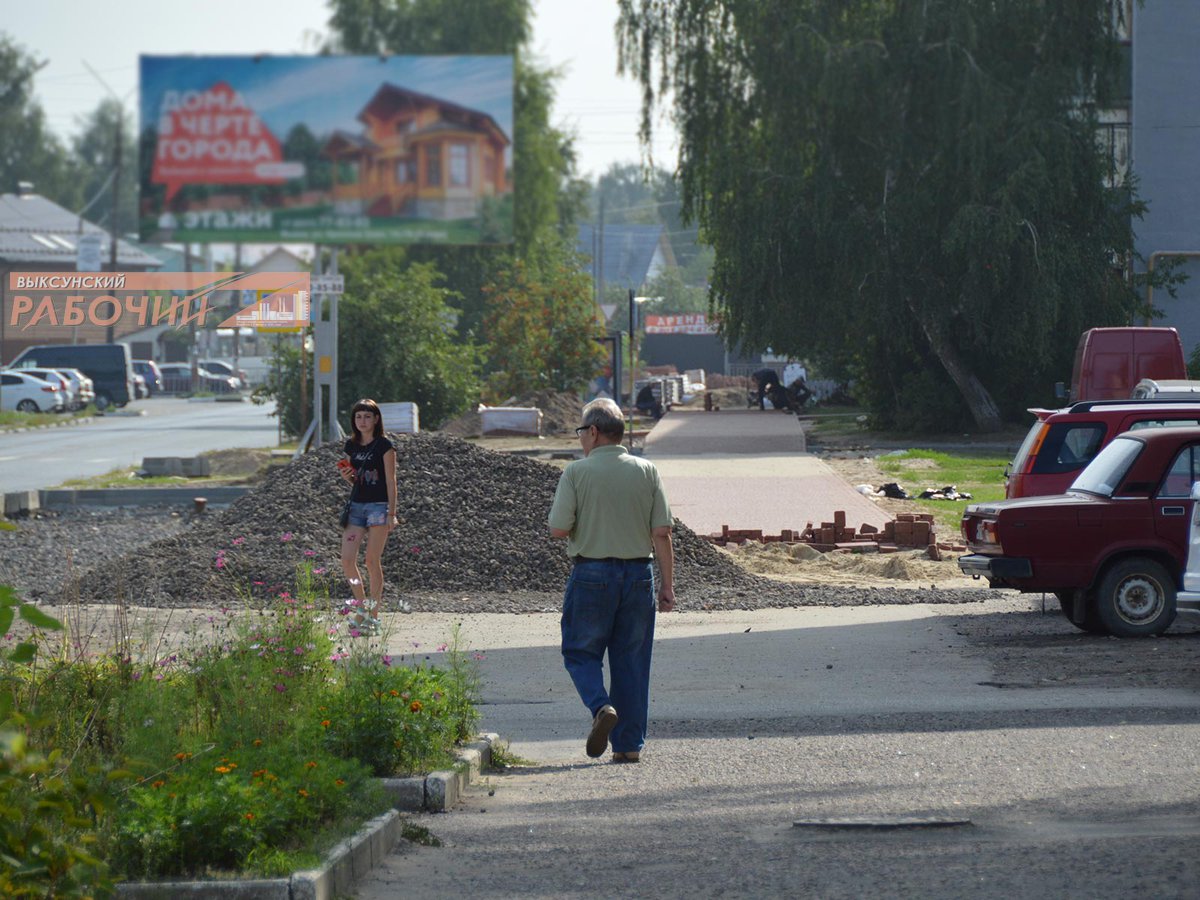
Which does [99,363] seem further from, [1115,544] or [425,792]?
[425,792]

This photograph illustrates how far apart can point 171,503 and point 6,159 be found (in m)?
86.2

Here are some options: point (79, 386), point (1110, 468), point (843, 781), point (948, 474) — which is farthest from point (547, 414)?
point (843, 781)

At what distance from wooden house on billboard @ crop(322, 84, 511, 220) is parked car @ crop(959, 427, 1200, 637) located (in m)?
22.2

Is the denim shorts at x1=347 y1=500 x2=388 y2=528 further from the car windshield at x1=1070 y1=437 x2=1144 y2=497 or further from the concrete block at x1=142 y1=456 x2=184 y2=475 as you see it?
the concrete block at x1=142 y1=456 x2=184 y2=475

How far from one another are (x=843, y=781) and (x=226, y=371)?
A: 270ft

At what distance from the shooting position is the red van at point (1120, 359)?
89.6 ft

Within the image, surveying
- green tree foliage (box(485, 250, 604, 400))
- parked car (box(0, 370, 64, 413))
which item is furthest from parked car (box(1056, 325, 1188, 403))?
parked car (box(0, 370, 64, 413))

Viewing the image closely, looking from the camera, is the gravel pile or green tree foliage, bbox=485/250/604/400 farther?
green tree foliage, bbox=485/250/604/400

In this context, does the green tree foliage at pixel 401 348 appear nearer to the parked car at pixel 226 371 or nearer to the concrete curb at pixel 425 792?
the concrete curb at pixel 425 792

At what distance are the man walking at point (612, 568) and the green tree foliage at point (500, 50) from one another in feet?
162

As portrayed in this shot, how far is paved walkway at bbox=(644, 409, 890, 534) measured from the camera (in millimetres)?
21641

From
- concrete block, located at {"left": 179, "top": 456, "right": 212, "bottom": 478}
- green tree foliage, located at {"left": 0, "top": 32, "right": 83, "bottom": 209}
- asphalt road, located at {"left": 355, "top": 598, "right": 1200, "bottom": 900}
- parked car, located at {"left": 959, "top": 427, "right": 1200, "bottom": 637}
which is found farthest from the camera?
green tree foliage, located at {"left": 0, "top": 32, "right": 83, "bottom": 209}

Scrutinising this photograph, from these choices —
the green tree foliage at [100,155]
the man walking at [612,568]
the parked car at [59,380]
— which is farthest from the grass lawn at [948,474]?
the green tree foliage at [100,155]

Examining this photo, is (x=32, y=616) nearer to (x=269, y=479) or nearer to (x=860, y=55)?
(x=269, y=479)
